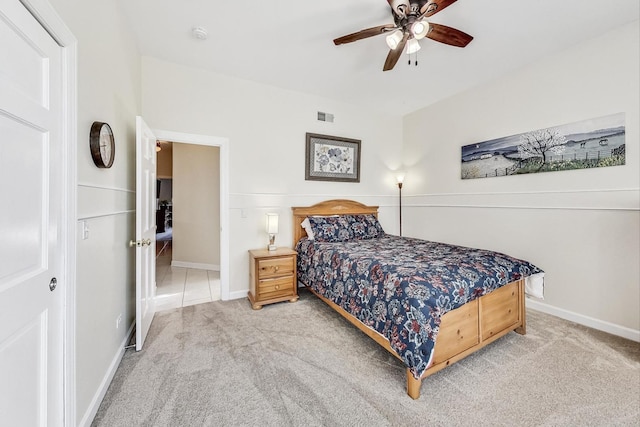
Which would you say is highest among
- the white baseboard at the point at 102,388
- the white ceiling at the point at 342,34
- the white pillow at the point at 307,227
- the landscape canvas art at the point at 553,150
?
the white ceiling at the point at 342,34

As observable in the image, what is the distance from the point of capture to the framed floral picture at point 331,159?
3.86m

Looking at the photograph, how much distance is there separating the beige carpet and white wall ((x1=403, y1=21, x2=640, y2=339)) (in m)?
0.46

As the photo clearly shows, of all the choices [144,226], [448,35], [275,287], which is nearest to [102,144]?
[144,226]

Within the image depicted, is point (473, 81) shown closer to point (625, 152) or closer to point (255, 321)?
point (625, 152)

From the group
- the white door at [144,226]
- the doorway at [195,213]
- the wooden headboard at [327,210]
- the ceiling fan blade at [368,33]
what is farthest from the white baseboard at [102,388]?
the ceiling fan blade at [368,33]

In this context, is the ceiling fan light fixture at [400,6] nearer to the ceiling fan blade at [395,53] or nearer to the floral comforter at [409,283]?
the ceiling fan blade at [395,53]

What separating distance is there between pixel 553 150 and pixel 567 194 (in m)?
0.50

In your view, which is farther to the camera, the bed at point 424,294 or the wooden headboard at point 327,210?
the wooden headboard at point 327,210

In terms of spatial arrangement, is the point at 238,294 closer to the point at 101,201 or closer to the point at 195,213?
the point at 101,201

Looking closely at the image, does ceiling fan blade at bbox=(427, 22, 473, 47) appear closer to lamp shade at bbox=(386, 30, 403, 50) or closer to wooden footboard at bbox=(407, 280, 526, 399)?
lamp shade at bbox=(386, 30, 403, 50)

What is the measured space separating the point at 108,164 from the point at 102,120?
289mm

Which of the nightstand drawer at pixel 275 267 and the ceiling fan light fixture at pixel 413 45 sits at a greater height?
the ceiling fan light fixture at pixel 413 45

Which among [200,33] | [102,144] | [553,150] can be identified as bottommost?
[102,144]

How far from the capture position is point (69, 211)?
4.28ft
